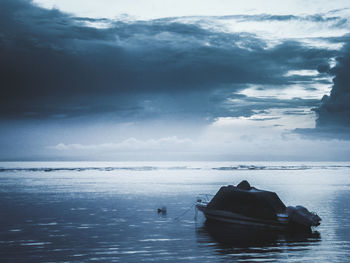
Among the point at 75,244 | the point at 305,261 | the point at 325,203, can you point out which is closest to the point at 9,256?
the point at 75,244

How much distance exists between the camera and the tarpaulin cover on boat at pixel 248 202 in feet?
119

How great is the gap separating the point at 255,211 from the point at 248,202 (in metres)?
1.10

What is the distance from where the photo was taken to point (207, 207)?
1592 inches

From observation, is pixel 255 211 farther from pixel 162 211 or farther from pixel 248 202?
pixel 162 211

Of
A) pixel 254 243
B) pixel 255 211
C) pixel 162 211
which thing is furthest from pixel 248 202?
pixel 162 211

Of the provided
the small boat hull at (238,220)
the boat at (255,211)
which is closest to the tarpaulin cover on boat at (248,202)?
the boat at (255,211)

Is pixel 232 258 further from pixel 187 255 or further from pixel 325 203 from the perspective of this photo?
pixel 325 203

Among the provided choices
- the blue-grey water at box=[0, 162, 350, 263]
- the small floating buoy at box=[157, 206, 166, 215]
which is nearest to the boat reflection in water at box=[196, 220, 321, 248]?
the blue-grey water at box=[0, 162, 350, 263]

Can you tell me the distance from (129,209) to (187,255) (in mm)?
24319

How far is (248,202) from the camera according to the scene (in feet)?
123

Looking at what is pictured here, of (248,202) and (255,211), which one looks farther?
(248,202)

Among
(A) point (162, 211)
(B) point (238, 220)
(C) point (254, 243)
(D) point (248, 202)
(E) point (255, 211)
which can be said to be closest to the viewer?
(C) point (254, 243)

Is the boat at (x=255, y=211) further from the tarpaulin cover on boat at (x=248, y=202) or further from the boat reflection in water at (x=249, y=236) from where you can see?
the boat reflection in water at (x=249, y=236)

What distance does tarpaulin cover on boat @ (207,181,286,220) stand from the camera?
119 feet
